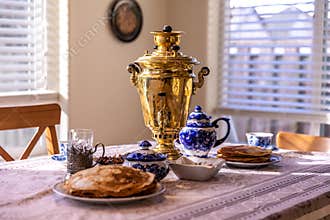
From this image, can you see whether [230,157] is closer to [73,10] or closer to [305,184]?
[305,184]

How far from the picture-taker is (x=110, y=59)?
3.63 meters

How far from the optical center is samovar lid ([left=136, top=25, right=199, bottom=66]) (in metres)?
2.00

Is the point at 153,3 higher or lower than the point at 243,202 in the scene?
higher

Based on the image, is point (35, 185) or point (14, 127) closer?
point (35, 185)

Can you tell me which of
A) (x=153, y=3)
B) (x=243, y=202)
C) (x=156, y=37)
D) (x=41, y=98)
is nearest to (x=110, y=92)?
(x=41, y=98)

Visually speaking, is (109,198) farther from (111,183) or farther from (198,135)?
(198,135)

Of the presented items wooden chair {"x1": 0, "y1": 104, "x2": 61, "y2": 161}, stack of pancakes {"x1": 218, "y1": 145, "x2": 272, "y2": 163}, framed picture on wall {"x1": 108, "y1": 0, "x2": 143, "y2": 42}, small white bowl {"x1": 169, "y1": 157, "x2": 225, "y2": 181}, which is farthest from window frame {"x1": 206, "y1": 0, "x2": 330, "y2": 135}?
small white bowl {"x1": 169, "y1": 157, "x2": 225, "y2": 181}

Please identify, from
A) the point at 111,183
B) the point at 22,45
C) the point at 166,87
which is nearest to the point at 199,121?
the point at 166,87

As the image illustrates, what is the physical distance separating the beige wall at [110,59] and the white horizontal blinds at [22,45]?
0.20 m

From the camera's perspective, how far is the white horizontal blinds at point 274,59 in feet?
11.5

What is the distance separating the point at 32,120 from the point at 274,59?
188 cm

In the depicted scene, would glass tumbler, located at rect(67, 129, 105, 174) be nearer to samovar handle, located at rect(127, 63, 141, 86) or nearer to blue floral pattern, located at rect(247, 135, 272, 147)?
samovar handle, located at rect(127, 63, 141, 86)

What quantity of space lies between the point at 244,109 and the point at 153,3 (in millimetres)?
997

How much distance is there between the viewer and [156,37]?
2.05 meters
